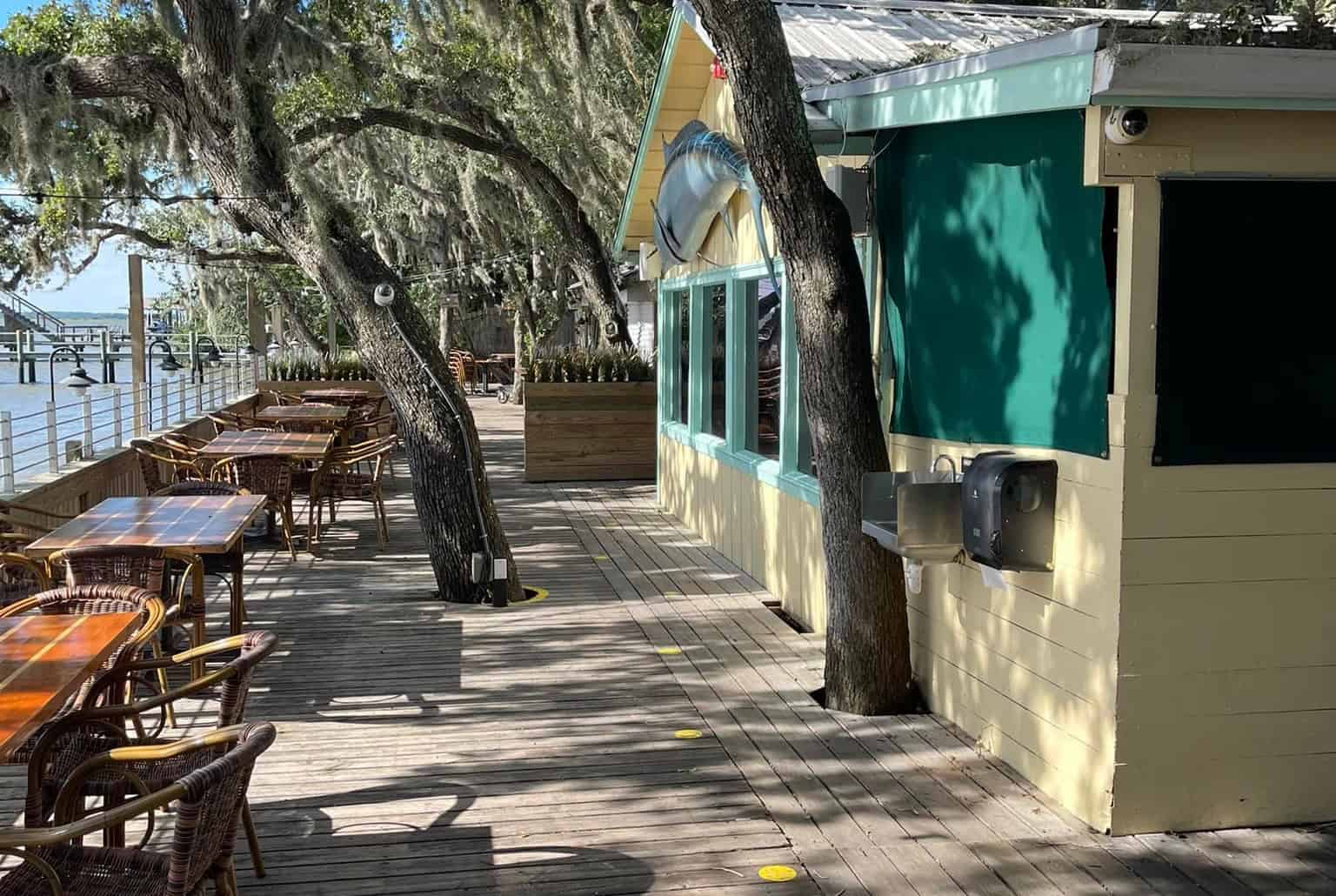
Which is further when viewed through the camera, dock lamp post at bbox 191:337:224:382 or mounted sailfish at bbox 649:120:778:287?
dock lamp post at bbox 191:337:224:382

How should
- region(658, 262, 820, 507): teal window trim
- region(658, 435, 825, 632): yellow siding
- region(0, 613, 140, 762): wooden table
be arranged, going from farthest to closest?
region(658, 262, 820, 507): teal window trim → region(658, 435, 825, 632): yellow siding → region(0, 613, 140, 762): wooden table

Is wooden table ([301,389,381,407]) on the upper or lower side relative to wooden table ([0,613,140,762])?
upper

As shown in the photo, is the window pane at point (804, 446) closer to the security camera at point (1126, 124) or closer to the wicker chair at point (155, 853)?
the security camera at point (1126, 124)

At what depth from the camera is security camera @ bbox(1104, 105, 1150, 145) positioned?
11.5 feet

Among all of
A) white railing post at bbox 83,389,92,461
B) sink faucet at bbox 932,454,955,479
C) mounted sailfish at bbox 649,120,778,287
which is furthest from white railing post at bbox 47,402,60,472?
sink faucet at bbox 932,454,955,479

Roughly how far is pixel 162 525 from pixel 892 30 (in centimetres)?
439

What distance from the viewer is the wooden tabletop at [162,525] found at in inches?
189

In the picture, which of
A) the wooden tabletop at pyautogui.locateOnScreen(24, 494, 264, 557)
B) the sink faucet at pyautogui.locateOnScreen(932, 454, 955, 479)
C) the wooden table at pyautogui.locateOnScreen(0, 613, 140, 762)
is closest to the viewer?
the wooden table at pyautogui.locateOnScreen(0, 613, 140, 762)

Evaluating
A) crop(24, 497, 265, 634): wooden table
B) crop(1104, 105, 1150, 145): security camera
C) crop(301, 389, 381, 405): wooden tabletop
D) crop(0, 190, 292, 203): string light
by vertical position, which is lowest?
crop(24, 497, 265, 634): wooden table

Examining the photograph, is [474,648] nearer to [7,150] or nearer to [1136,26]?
[1136,26]

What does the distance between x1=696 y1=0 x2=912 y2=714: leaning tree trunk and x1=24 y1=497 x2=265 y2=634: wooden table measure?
7.47 feet

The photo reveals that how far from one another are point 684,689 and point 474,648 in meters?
1.21

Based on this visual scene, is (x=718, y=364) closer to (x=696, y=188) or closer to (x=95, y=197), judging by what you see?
(x=696, y=188)

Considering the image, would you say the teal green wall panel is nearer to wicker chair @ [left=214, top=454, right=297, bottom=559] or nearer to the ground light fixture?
the ground light fixture
